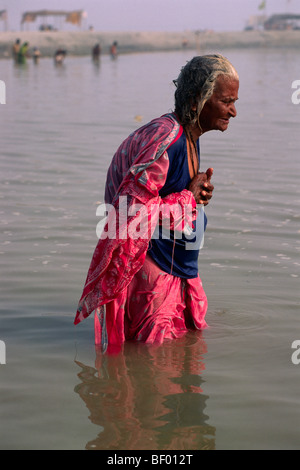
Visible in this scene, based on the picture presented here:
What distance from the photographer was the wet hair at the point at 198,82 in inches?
159

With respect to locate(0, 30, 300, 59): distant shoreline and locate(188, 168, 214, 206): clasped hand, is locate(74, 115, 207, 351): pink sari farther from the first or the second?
locate(0, 30, 300, 59): distant shoreline

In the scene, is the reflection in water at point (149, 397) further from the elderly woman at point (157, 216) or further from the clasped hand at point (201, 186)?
the clasped hand at point (201, 186)

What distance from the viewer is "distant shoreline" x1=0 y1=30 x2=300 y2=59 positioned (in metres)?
59.0

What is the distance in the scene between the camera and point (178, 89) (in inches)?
163

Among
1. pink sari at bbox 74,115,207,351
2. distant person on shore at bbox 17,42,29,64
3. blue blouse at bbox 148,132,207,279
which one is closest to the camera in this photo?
pink sari at bbox 74,115,207,351

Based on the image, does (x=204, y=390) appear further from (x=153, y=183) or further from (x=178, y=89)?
(x=178, y=89)

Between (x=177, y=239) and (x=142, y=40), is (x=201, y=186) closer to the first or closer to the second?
(x=177, y=239)

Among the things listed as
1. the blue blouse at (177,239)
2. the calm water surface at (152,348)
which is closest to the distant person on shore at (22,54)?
the calm water surface at (152,348)

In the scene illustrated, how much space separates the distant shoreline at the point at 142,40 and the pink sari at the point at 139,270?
153ft

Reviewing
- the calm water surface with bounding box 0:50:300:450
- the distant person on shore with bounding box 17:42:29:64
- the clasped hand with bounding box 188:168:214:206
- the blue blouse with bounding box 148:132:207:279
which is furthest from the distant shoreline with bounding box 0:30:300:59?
the clasped hand with bounding box 188:168:214:206

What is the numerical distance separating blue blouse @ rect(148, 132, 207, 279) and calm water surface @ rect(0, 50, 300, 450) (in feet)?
1.46

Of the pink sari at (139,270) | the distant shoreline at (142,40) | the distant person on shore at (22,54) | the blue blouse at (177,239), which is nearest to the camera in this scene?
the pink sari at (139,270)

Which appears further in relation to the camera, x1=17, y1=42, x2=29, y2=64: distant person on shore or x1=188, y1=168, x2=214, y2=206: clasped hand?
x1=17, y1=42, x2=29, y2=64: distant person on shore
